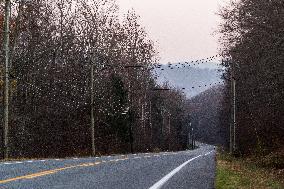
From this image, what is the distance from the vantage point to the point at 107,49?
5031 cm

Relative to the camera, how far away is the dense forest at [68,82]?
126 ft

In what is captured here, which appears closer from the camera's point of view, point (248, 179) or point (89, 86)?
point (248, 179)

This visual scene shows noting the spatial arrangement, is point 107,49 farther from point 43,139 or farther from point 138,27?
point 43,139

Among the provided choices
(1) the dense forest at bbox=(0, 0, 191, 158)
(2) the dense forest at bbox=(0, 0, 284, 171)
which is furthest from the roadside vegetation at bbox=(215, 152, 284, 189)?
(1) the dense forest at bbox=(0, 0, 191, 158)

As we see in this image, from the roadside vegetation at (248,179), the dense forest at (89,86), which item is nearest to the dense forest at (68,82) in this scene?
the dense forest at (89,86)

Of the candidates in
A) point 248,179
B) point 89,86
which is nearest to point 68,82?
point 89,86

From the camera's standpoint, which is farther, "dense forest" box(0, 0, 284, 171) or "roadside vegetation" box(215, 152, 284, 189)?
"dense forest" box(0, 0, 284, 171)

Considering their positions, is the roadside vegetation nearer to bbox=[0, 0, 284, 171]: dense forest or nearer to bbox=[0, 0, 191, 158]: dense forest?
bbox=[0, 0, 284, 171]: dense forest

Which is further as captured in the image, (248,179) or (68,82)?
(68,82)

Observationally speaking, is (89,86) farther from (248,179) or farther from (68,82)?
(248,179)

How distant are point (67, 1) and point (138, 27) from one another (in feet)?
42.7

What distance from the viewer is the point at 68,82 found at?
48875 mm

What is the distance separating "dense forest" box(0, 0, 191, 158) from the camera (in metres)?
38.5

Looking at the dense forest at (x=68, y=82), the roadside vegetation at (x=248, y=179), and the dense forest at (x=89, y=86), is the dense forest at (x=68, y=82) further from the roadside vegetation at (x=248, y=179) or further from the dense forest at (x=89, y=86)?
the roadside vegetation at (x=248, y=179)
